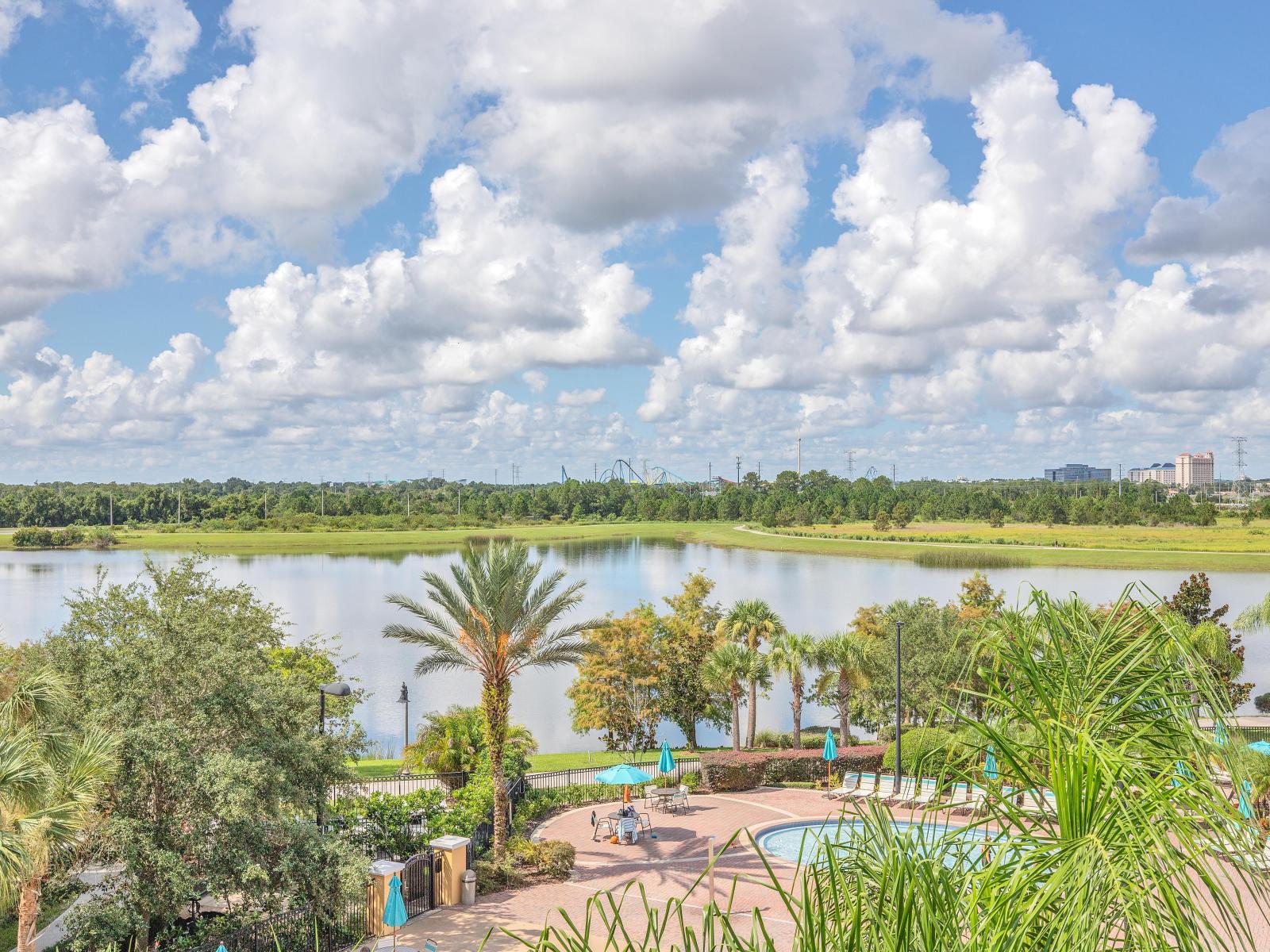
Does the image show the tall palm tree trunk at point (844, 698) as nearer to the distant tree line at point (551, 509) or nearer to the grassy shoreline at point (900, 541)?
the grassy shoreline at point (900, 541)

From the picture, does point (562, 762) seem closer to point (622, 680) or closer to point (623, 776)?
point (622, 680)

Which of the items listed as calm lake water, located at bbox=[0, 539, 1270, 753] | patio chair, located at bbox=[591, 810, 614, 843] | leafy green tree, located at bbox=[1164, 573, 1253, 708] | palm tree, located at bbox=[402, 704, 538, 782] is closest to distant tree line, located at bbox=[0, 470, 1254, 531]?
calm lake water, located at bbox=[0, 539, 1270, 753]

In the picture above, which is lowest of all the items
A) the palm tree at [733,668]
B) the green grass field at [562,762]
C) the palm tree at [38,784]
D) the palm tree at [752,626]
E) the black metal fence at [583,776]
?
the green grass field at [562,762]

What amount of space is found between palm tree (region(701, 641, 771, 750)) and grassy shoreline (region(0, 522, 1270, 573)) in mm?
67140

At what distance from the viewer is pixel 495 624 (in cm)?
2133

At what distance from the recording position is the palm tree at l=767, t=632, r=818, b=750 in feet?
107

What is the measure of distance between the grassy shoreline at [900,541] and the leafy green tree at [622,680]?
63.1 meters

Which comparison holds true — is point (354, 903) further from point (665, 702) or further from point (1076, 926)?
point (665, 702)

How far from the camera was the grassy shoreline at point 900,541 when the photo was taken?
3740 inches

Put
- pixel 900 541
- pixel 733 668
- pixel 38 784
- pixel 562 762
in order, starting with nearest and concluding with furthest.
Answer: pixel 38 784 → pixel 733 668 → pixel 562 762 → pixel 900 541

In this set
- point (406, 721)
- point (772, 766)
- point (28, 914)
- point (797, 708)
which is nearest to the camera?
Result: point (28, 914)

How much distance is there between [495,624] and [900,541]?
107 m

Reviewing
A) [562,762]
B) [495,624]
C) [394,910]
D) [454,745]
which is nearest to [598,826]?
[454,745]

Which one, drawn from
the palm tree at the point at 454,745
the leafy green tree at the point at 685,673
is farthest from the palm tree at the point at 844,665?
the palm tree at the point at 454,745
